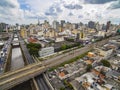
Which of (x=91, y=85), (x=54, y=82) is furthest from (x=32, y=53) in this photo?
(x=91, y=85)

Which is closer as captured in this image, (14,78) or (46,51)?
(14,78)

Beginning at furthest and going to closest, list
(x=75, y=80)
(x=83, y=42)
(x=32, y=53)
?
(x=83, y=42) < (x=32, y=53) < (x=75, y=80)

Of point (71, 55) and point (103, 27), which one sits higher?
point (103, 27)

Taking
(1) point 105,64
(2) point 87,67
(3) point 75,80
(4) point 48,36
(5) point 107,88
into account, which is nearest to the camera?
(5) point 107,88

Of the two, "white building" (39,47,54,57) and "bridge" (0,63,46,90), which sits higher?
"white building" (39,47,54,57)

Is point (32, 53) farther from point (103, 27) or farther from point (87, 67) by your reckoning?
point (103, 27)

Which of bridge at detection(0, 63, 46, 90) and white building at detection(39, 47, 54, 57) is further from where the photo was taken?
white building at detection(39, 47, 54, 57)

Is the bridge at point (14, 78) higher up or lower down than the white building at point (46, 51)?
lower down

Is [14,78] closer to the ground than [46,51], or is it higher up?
closer to the ground

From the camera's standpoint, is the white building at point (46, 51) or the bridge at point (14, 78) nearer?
the bridge at point (14, 78)

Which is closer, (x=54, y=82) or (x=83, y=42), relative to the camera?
(x=54, y=82)

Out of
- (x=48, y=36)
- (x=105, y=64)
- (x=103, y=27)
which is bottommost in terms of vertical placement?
(x=105, y=64)
